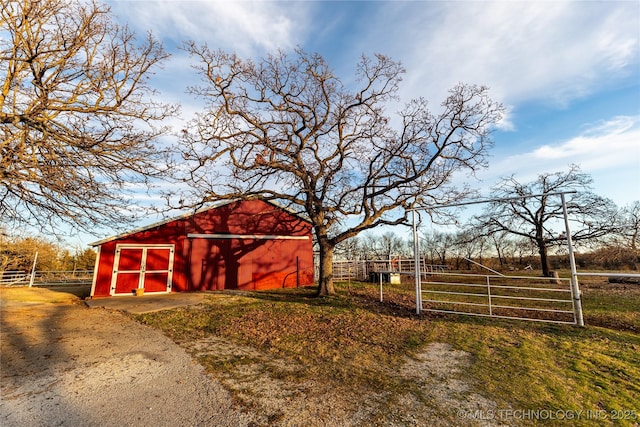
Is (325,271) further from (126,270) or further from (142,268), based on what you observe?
(126,270)

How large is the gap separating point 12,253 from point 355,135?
1158 inches

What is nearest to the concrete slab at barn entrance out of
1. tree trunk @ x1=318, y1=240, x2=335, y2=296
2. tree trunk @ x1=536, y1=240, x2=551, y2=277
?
tree trunk @ x1=318, y1=240, x2=335, y2=296

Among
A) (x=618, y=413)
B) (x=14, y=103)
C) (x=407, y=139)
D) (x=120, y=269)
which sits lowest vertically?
(x=618, y=413)

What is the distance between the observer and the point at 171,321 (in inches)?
316

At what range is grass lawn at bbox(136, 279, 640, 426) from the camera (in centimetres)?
380

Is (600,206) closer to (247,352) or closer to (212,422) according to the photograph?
(247,352)

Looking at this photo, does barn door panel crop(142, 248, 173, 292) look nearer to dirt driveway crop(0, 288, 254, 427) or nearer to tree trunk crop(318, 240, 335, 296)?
dirt driveway crop(0, 288, 254, 427)

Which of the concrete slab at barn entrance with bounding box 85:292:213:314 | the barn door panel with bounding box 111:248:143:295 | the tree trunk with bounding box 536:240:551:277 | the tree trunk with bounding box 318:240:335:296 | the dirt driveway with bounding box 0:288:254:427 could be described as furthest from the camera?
the tree trunk with bounding box 536:240:551:277

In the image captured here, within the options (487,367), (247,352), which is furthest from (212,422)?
(487,367)

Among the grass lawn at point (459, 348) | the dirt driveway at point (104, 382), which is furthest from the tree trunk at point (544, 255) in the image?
the dirt driveway at point (104, 382)

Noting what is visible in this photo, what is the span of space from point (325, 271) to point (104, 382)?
8.64 meters

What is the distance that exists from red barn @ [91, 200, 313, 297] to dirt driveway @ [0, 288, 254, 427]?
5679 millimetres

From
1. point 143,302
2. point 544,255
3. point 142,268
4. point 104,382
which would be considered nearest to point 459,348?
point 104,382

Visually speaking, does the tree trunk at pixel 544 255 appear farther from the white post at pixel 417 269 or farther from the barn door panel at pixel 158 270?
the barn door panel at pixel 158 270
